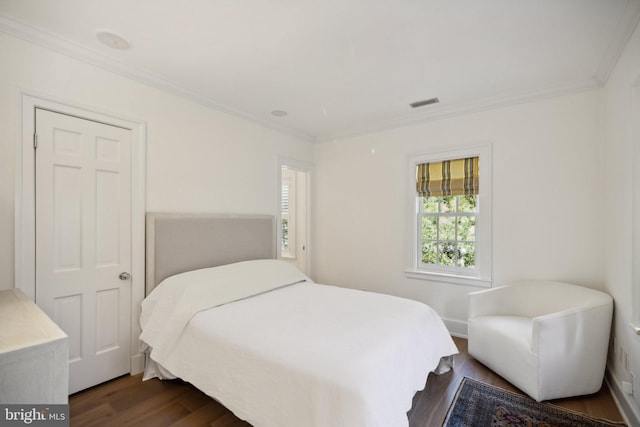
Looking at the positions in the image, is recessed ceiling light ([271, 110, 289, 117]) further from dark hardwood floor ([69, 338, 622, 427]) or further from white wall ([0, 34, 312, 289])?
dark hardwood floor ([69, 338, 622, 427])

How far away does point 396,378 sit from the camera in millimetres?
1583

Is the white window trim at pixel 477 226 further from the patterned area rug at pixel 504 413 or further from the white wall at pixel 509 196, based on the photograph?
the patterned area rug at pixel 504 413

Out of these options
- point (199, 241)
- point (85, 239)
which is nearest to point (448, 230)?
point (199, 241)

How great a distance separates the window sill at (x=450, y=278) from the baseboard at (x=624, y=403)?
1120 mm

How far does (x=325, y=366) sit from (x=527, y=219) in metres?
2.63

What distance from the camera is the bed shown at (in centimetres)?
144

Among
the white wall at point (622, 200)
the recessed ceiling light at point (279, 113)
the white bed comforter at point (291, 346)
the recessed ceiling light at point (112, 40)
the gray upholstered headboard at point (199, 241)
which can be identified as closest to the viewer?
the white bed comforter at point (291, 346)

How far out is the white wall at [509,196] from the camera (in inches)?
108

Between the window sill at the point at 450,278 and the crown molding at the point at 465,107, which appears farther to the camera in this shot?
the window sill at the point at 450,278

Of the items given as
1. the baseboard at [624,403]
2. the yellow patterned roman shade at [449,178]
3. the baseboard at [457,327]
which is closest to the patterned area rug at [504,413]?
the baseboard at [624,403]

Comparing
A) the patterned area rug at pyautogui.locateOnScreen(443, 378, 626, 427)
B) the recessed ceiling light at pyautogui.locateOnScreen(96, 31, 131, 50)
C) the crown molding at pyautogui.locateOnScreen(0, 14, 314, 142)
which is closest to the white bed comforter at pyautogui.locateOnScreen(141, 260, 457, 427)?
the patterned area rug at pyautogui.locateOnScreen(443, 378, 626, 427)

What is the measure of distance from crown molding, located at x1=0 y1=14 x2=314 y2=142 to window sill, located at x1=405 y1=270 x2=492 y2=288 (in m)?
2.82

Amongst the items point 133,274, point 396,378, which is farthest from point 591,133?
point 133,274

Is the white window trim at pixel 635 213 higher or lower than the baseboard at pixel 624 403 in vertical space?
higher
